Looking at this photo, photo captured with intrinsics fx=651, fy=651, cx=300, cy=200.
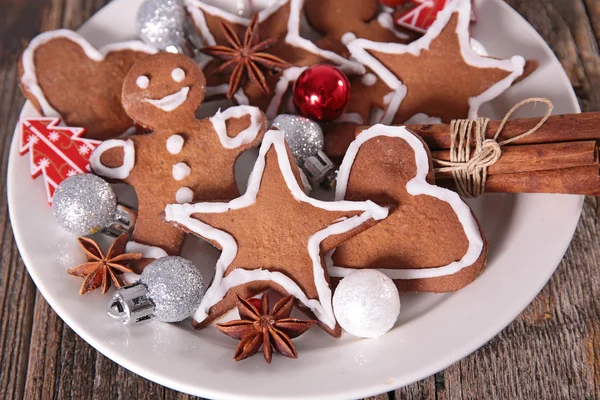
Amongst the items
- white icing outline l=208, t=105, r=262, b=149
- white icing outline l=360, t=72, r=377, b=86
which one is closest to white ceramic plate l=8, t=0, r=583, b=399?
white icing outline l=208, t=105, r=262, b=149

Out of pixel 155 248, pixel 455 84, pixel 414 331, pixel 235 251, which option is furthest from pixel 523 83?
pixel 155 248

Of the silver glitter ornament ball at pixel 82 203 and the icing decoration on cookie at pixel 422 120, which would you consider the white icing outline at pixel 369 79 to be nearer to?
the icing decoration on cookie at pixel 422 120

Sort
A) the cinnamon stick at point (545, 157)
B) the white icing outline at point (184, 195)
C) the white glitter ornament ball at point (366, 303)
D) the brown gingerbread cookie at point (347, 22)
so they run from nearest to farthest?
the white glitter ornament ball at point (366, 303), the cinnamon stick at point (545, 157), the white icing outline at point (184, 195), the brown gingerbread cookie at point (347, 22)

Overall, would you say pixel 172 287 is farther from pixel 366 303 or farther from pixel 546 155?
pixel 546 155

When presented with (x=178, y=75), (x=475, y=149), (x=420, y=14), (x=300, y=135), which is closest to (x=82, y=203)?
(x=178, y=75)

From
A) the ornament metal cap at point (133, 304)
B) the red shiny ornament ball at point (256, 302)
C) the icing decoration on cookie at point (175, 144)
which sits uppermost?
the icing decoration on cookie at point (175, 144)

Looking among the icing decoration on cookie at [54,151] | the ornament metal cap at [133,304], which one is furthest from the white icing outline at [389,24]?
the ornament metal cap at [133,304]

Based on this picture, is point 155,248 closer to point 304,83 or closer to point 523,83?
point 304,83
